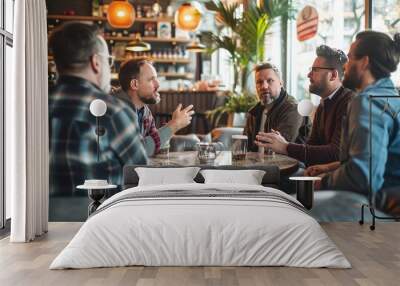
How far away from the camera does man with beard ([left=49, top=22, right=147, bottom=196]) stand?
322 inches

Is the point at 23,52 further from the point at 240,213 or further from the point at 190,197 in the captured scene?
the point at 240,213

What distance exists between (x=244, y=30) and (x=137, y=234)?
3.82 meters

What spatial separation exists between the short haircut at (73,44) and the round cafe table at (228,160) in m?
1.50

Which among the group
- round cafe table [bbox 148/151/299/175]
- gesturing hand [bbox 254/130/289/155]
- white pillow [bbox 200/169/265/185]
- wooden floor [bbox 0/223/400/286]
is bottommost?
wooden floor [bbox 0/223/400/286]

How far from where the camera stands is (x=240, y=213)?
17.9 feet

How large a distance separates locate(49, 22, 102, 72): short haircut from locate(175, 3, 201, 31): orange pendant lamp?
102 cm

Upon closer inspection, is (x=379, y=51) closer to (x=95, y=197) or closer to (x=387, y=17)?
(x=387, y=17)

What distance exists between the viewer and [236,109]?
27.2ft

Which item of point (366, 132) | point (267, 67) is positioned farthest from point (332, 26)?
point (366, 132)

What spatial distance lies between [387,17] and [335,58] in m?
0.81

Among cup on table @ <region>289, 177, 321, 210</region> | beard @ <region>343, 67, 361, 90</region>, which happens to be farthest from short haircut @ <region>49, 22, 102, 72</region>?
beard @ <region>343, 67, 361, 90</region>

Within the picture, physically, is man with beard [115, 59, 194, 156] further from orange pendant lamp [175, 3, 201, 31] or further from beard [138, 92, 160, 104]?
orange pendant lamp [175, 3, 201, 31]

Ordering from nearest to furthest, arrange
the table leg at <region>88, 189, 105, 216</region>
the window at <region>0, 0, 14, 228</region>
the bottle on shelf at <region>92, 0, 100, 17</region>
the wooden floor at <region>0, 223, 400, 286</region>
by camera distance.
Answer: the wooden floor at <region>0, 223, 400, 286</region>
the window at <region>0, 0, 14, 228</region>
the table leg at <region>88, 189, 105, 216</region>
the bottle on shelf at <region>92, 0, 100, 17</region>

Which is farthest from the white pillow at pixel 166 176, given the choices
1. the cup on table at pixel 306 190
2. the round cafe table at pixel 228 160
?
the cup on table at pixel 306 190
